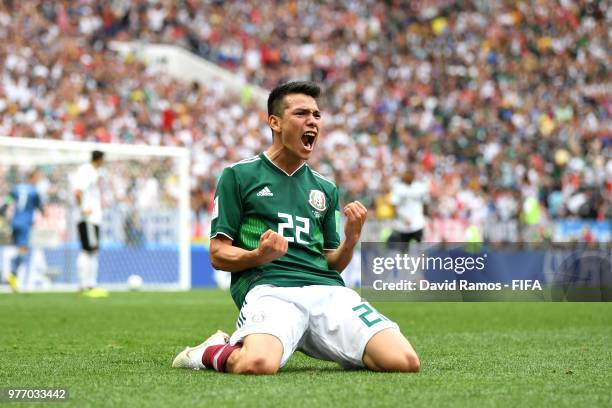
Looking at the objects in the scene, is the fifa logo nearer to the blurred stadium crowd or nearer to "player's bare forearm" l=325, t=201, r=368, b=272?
"player's bare forearm" l=325, t=201, r=368, b=272

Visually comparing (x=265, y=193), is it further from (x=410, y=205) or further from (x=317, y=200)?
(x=410, y=205)

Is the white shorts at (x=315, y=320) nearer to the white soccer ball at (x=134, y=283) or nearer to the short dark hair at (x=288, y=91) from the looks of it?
the short dark hair at (x=288, y=91)

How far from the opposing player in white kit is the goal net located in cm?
299

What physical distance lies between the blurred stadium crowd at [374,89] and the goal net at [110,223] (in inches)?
97.3

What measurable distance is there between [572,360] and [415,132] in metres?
23.9

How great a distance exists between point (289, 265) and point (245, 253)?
17.1 inches

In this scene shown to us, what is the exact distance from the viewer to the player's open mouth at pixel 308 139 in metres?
6.72

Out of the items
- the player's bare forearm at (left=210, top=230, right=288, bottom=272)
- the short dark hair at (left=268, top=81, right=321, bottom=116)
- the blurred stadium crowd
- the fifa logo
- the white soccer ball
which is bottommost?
the white soccer ball

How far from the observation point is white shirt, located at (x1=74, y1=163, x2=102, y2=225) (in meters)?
17.3

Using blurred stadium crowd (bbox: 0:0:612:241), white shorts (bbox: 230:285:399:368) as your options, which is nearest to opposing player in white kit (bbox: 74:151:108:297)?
blurred stadium crowd (bbox: 0:0:612:241)

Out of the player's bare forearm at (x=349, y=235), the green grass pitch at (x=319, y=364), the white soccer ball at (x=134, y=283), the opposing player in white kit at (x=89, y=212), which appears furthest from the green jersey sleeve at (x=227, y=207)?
the white soccer ball at (x=134, y=283)

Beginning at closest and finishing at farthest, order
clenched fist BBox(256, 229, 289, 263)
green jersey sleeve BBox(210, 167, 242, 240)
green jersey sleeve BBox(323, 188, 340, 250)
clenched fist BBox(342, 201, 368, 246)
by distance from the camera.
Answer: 1. clenched fist BBox(256, 229, 289, 263)
2. clenched fist BBox(342, 201, 368, 246)
3. green jersey sleeve BBox(210, 167, 242, 240)
4. green jersey sleeve BBox(323, 188, 340, 250)

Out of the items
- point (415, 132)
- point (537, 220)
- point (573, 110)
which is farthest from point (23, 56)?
point (573, 110)

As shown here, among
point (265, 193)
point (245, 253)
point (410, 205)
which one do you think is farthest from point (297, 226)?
point (410, 205)
